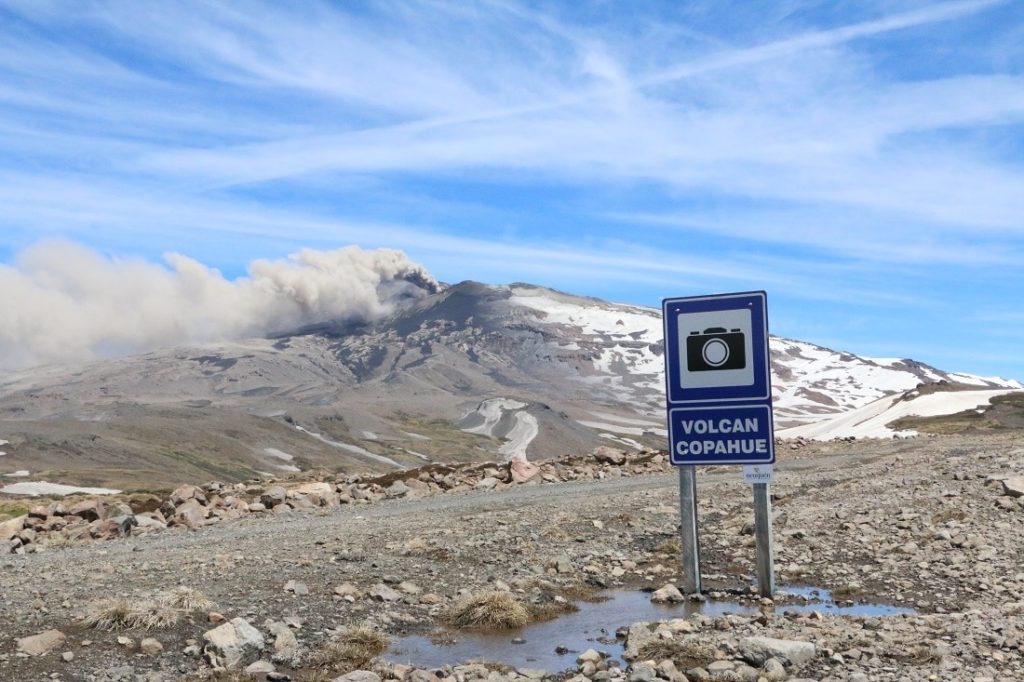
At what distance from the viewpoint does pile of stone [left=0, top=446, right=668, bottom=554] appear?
24312 mm

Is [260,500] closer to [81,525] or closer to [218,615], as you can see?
→ [81,525]

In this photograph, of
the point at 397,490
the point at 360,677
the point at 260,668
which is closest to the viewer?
the point at 360,677

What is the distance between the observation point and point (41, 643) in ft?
32.3

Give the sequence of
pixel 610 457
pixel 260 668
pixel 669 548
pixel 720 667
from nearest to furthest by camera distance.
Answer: pixel 720 667 → pixel 260 668 → pixel 669 548 → pixel 610 457

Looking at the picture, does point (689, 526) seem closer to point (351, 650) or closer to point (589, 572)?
point (589, 572)

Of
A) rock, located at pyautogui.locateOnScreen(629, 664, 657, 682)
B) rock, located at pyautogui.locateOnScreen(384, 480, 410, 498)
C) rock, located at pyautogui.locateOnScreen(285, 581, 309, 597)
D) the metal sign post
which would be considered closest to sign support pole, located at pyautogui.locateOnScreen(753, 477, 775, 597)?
the metal sign post

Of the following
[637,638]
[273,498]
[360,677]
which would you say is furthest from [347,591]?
[273,498]

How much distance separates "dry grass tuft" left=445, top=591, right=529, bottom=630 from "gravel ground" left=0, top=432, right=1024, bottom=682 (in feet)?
1.21

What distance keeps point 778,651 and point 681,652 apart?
0.90m

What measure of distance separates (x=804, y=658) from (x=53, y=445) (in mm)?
187601

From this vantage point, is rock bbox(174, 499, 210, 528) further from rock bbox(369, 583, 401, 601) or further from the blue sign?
the blue sign

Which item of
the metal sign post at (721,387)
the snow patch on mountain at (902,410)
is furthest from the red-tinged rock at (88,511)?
the snow patch on mountain at (902,410)

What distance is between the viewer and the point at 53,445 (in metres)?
176

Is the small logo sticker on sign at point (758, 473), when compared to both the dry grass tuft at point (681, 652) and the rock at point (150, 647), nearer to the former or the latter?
the dry grass tuft at point (681, 652)
